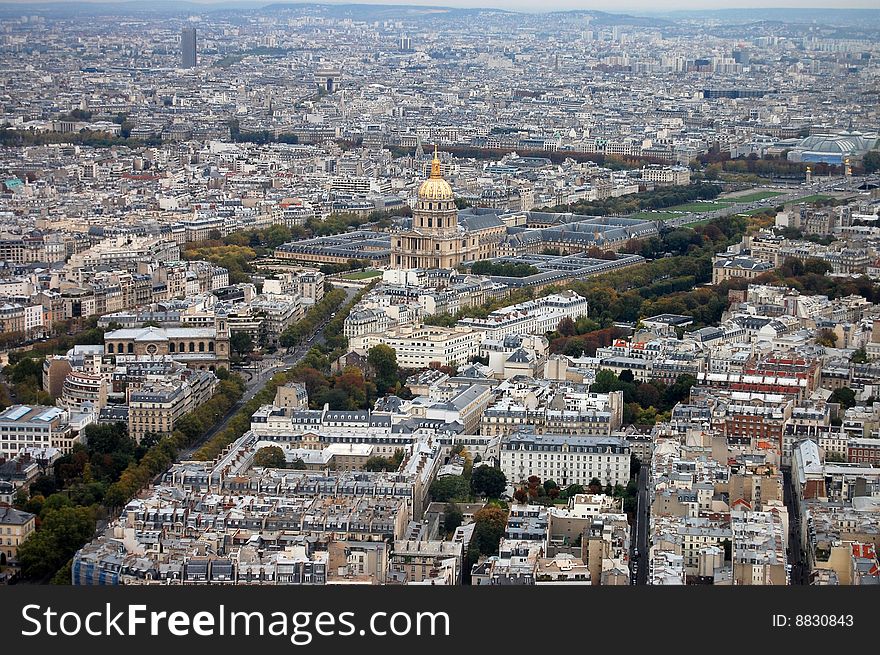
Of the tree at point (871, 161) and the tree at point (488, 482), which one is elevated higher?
the tree at point (488, 482)

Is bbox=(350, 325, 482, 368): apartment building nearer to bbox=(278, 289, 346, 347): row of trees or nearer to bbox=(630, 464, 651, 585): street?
bbox=(278, 289, 346, 347): row of trees

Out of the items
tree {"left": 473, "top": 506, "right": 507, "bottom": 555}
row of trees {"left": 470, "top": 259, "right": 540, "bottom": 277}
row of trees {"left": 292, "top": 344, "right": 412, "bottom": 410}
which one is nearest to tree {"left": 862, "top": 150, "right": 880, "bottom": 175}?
row of trees {"left": 470, "top": 259, "right": 540, "bottom": 277}

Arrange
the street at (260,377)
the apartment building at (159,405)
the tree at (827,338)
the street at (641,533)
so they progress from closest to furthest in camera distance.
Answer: the street at (641,533)
the street at (260,377)
the apartment building at (159,405)
the tree at (827,338)

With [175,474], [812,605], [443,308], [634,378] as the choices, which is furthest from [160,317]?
[812,605]

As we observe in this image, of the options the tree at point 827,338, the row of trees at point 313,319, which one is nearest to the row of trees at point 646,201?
the row of trees at point 313,319

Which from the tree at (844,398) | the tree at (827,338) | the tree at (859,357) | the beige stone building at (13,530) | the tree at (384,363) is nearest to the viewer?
the beige stone building at (13,530)

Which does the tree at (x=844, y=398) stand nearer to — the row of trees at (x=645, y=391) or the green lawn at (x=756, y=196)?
the row of trees at (x=645, y=391)

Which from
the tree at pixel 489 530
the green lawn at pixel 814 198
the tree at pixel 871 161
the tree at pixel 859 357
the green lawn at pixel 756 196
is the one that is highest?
the tree at pixel 489 530
